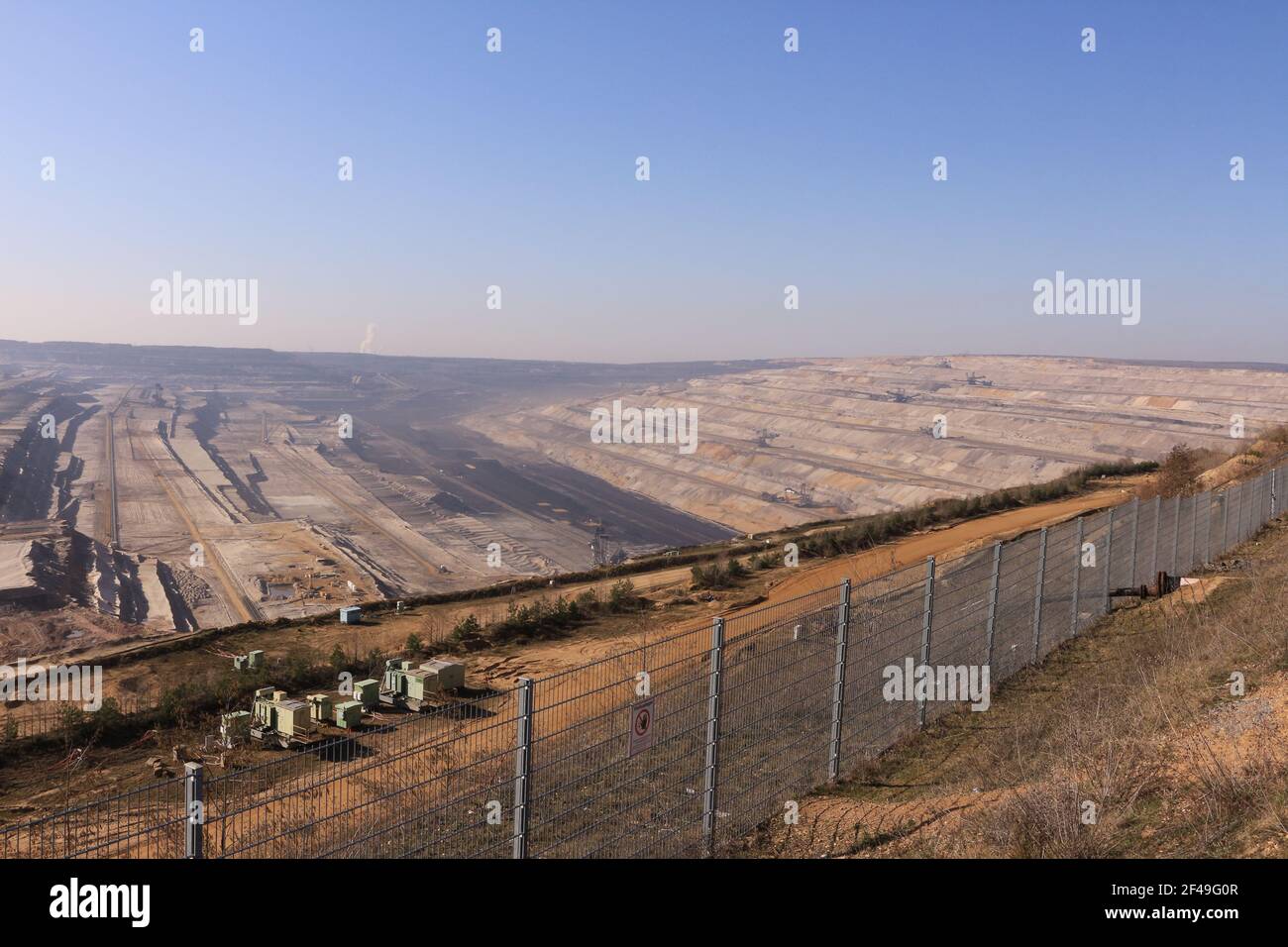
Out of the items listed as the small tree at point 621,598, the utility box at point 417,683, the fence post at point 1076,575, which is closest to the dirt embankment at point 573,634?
the small tree at point 621,598

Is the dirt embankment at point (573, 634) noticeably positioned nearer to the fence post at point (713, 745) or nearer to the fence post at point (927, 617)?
the fence post at point (927, 617)

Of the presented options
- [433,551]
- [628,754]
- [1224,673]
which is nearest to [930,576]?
[1224,673]

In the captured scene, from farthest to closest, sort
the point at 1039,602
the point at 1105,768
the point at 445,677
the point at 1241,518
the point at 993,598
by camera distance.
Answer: the point at 1241,518 → the point at 445,677 → the point at 1039,602 → the point at 993,598 → the point at 1105,768

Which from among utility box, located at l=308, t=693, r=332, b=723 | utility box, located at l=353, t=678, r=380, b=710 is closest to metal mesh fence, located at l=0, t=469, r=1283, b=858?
utility box, located at l=308, t=693, r=332, b=723

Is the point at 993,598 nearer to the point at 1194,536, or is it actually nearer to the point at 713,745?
the point at 713,745

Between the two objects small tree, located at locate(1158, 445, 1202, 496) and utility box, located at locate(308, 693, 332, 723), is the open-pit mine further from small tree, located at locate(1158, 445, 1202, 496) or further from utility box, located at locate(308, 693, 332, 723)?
small tree, located at locate(1158, 445, 1202, 496)

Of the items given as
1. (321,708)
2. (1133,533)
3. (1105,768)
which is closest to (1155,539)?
(1133,533)

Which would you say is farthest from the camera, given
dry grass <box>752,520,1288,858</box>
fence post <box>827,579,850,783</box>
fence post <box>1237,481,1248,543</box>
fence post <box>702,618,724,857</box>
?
fence post <box>1237,481,1248,543</box>

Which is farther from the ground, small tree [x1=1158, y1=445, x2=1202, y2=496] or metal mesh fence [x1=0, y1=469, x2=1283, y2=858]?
small tree [x1=1158, y1=445, x2=1202, y2=496]
